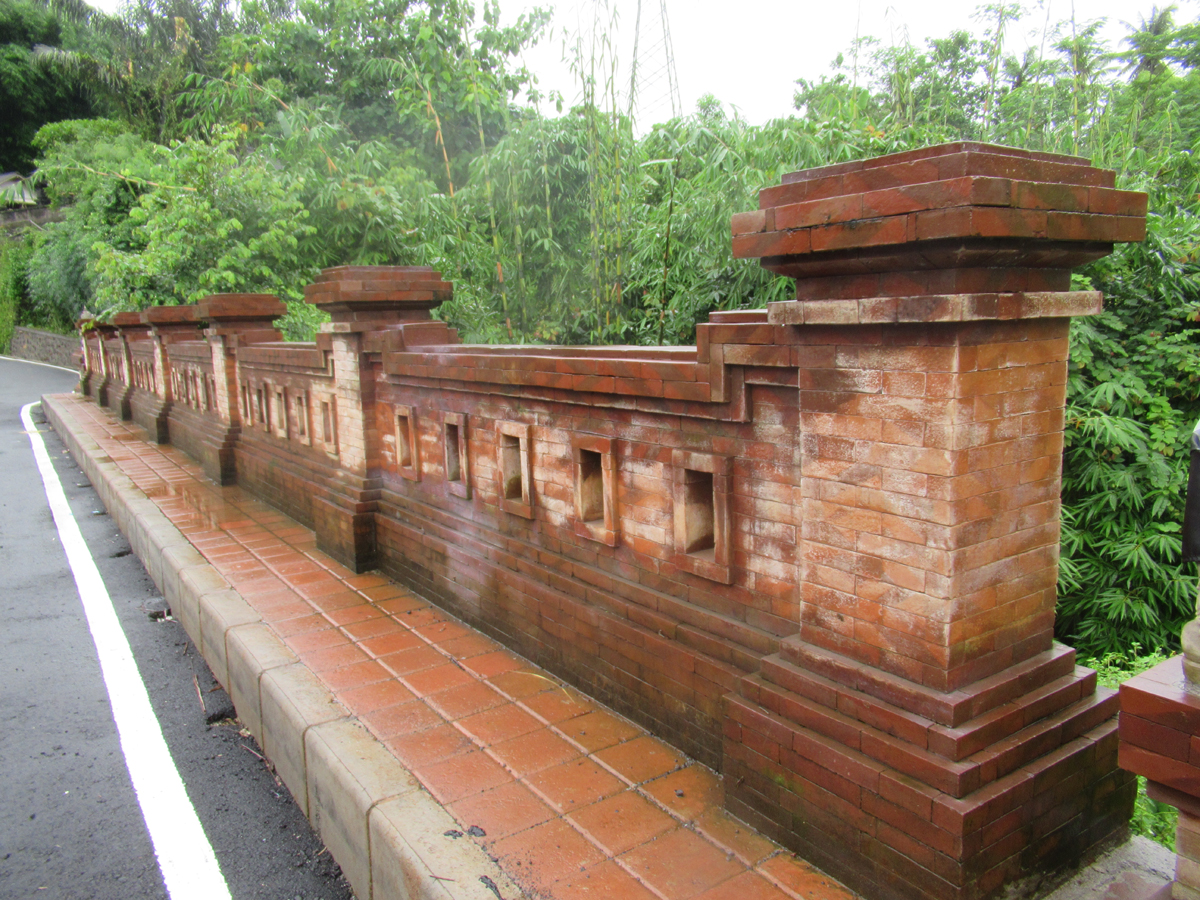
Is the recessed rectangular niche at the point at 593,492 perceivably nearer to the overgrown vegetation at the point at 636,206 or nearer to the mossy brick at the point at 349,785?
the mossy brick at the point at 349,785

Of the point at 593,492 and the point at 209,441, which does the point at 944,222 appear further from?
the point at 209,441

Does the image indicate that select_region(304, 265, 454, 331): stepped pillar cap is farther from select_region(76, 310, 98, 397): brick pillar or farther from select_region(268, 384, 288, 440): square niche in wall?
select_region(76, 310, 98, 397): brick pillar

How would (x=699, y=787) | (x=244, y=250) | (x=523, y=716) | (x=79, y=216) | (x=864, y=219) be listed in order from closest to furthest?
(x=864, y=219) < (x=699, y=787) < (x=523, y=716) < (x=244, y=250) < (x=79, y=216)

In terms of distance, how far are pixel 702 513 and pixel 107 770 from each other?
3259 millimetres

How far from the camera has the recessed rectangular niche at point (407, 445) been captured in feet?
18.6

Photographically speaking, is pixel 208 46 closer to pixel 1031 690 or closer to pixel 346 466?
pixel 346 466

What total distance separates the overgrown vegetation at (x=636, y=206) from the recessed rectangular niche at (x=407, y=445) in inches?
74.8

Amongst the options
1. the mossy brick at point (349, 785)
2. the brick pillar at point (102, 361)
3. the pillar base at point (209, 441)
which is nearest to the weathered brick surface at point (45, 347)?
the brick pillar at point (102, 361)

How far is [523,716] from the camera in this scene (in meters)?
3.86

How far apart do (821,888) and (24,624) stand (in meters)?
6.19

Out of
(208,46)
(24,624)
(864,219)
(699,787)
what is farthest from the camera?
(208,46)

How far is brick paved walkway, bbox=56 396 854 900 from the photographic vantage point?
272cm

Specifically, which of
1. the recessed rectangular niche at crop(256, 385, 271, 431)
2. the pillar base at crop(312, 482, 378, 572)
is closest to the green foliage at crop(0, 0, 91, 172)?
the recessed rectangular niche at crop(256, 385, 271, 431)

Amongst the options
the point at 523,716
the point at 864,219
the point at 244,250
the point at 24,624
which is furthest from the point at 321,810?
the point at 244,250
